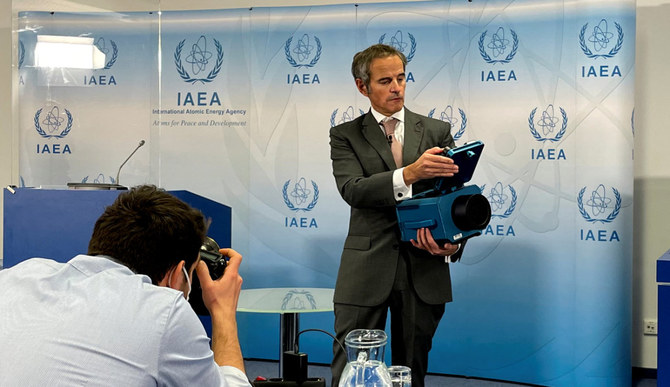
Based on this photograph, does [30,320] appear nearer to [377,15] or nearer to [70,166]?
[70,166]

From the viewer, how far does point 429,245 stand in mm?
2709

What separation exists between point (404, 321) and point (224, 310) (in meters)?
1.15

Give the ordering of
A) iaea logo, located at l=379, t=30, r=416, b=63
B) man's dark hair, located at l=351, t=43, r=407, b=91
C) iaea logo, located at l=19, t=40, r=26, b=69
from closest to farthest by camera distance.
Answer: man's dark hair, located at l=351, t=43, r=407, b=91
iaea logo, located at l=19, t=40, r=26, b=69
iaea logo, located at l=379, t=30, r=416, b=63

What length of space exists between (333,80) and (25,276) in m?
3.77

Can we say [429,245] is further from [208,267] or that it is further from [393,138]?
[208,267]

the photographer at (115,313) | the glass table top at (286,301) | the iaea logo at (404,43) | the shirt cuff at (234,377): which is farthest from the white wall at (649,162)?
the photographer at (115,313)

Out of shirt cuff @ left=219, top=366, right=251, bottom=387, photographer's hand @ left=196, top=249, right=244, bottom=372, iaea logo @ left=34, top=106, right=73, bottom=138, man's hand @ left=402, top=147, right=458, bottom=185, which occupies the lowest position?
shirt cuff @ left=219, top=366, right=251, bottom=387

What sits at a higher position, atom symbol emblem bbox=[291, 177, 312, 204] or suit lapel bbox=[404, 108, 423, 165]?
suit lapel bbox=[404, 108, 423, 165]

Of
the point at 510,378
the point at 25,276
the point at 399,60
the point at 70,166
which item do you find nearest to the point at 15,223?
the point at 70,166

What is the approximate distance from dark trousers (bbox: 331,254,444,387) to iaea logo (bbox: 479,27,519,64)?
228cm

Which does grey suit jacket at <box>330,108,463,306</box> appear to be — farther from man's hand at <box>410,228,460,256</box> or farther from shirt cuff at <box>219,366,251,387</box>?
shirt cuff at <box>219,366,251,387</box>

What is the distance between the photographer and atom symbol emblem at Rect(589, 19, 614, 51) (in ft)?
14.5

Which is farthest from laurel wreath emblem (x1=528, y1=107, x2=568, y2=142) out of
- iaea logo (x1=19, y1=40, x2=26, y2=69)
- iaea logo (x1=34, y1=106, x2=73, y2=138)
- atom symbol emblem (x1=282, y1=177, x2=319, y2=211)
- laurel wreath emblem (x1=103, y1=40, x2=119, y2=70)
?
iaea logo (x1=19, y1=40, x2=26, y2=69)

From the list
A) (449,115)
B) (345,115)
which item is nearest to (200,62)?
(345,115)
